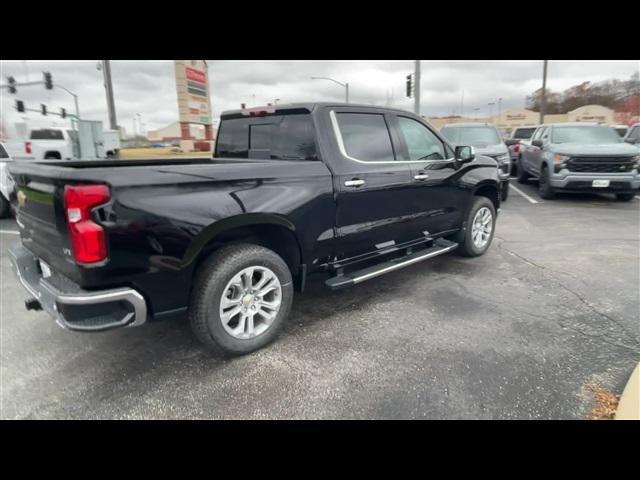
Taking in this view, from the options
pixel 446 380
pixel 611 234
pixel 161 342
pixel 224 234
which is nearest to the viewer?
pixel 446 380

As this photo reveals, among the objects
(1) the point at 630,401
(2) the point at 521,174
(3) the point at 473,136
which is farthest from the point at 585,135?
(1) the point at 630,401

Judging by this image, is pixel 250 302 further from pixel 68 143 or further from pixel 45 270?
pixel 68 143

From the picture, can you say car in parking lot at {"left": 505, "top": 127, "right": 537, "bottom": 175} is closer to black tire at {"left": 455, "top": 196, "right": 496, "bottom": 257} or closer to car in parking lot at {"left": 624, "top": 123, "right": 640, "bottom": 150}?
car in parking lot at {"left": 624, "top": 123, "right": 640, "bottom": 150}

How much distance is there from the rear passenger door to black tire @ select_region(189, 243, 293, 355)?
0.85 meters

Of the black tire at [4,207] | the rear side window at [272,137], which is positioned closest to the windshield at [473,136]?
the rear side window at [272,137]

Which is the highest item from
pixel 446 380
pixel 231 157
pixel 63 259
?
pixel 231 157

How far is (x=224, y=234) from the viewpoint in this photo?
2.91 meters

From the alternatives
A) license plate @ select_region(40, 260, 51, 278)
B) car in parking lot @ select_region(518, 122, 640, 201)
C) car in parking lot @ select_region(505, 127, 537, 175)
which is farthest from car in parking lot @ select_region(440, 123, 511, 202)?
license plate @ select_region(40, 260, 51, 278)

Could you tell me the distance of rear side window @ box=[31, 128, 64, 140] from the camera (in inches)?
736

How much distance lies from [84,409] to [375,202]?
107 inches

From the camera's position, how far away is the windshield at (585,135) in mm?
9508

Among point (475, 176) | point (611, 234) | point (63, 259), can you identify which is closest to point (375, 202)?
point (475, 176)

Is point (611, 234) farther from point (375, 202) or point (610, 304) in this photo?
point (375, 202)

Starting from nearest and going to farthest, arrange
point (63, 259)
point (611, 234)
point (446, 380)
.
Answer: point (63, 259) < point (446, 380) < point (611, 234)
